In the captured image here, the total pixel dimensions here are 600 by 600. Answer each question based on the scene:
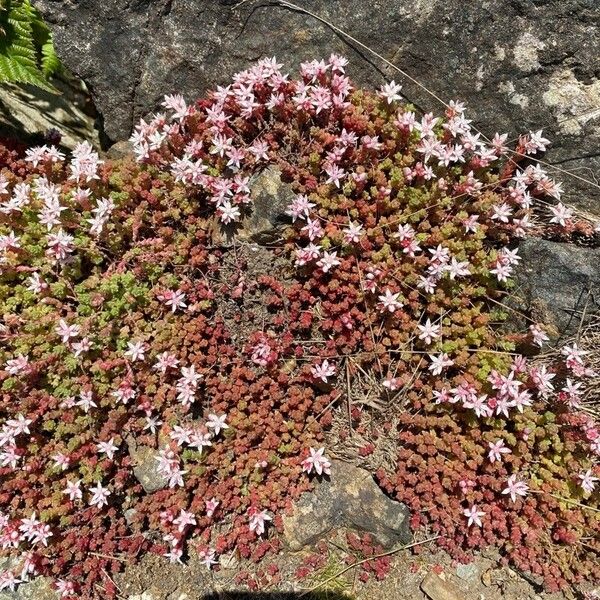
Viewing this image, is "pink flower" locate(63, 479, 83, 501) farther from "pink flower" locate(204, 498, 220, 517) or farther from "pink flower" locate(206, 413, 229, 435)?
"pink flower" locate(206, 413, 229, 435)

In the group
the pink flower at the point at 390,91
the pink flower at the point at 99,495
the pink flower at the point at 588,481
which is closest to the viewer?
the pink flower at the point at 588,481

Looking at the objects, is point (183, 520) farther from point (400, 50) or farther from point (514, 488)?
point (400, 50)

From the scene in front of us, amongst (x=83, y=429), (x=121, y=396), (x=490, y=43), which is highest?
(x=490, y=43)

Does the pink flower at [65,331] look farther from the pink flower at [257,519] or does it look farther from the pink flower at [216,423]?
the pink flower at [257,519]

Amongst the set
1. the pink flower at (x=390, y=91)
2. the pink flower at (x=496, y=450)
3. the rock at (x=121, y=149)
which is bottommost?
the pink flower at (x=496, y=450)

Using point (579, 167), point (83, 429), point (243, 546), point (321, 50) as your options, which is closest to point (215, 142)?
point (321, 50)

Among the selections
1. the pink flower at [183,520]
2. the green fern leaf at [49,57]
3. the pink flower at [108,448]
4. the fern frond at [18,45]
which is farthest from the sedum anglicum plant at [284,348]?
the green fern leaf at [49,57]

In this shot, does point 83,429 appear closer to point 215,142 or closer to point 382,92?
point 215,142

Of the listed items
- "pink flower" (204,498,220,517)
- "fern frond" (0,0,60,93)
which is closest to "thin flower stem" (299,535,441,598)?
"pink flower" (204,498,220,517)
